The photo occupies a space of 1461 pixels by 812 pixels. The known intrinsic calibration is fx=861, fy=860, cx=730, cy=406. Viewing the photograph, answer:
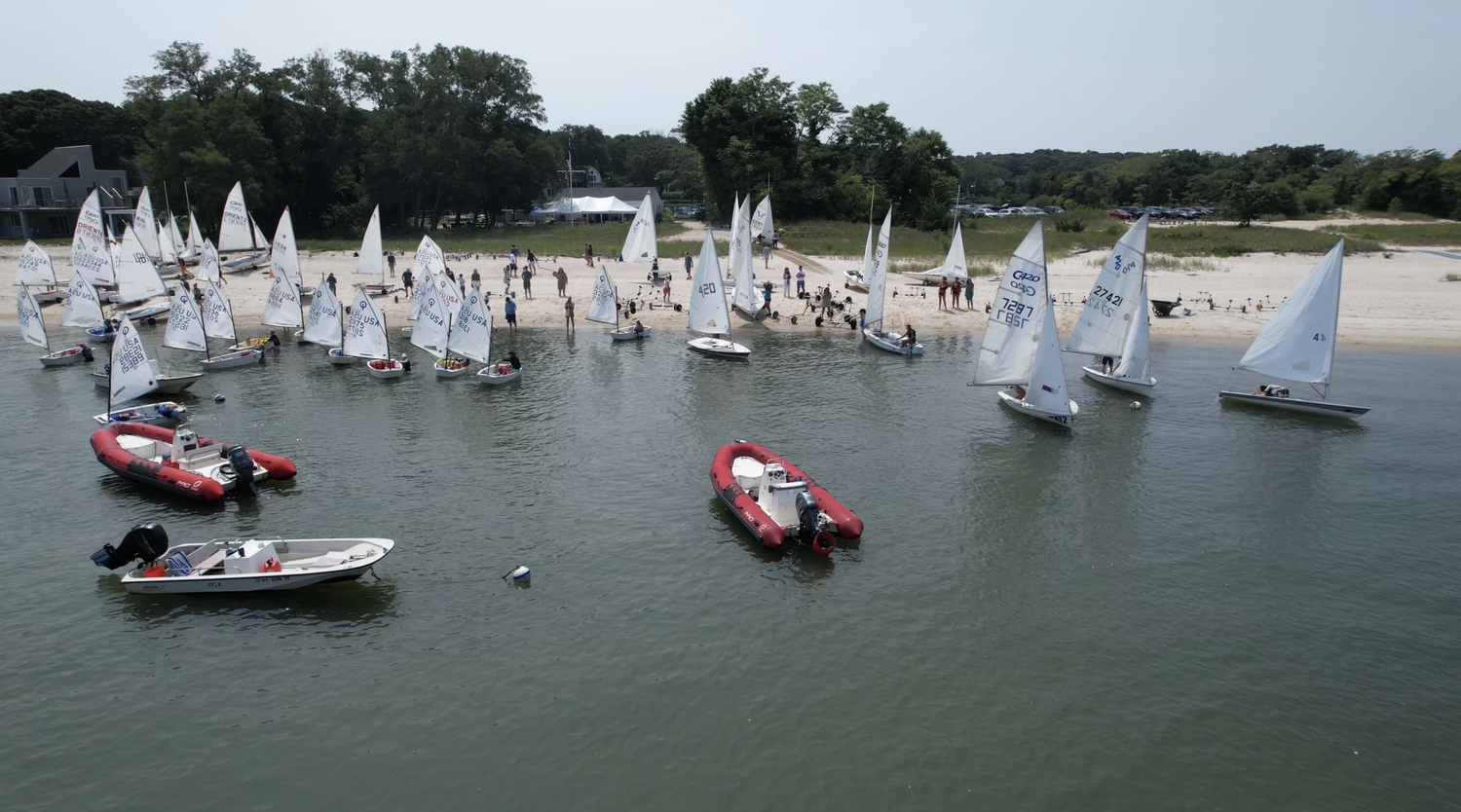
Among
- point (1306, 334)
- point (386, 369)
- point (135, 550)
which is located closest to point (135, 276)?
point (386, 369)

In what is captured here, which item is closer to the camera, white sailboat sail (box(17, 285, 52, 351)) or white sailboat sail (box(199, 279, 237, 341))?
white sailboat sail (box(17, 285, 52, 351))

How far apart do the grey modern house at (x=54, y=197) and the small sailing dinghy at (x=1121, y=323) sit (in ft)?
287

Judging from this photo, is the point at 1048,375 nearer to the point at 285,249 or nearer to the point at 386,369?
the point at 386,369

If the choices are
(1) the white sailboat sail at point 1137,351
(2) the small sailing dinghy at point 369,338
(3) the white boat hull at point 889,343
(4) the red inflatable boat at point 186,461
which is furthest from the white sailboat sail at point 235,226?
(1) the white sailboat sail at point 1137,351

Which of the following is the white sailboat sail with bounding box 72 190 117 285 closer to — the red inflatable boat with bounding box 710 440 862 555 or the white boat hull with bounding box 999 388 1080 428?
the red inflatable boat with bounding box 710 440 862 555

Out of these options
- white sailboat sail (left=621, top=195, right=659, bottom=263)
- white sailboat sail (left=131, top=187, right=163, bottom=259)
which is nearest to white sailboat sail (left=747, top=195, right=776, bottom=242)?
white sailboat sail (left=621, top=195, right=659, bottom=263)

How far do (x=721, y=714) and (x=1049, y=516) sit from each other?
13999mm

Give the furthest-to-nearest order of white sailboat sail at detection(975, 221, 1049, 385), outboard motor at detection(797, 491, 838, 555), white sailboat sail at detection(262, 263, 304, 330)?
white sailboat sail at detection(262, 263, 304, 330) → white sailboat sail at detection(975, 221, 1049, 385) → outboard motor at detection(797, 491, 838, 555)

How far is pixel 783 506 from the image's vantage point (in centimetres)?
2408

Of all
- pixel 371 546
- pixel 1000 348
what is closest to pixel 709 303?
pixel 1000 348

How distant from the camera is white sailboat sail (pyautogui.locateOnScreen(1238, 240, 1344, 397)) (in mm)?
35219

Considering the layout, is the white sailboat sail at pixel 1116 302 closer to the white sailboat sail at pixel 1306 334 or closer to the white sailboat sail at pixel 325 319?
the white sailboat sail at pixel 1306 334

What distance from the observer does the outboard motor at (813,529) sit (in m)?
22.9

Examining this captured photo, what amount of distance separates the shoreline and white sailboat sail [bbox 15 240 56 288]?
217 centimetres
